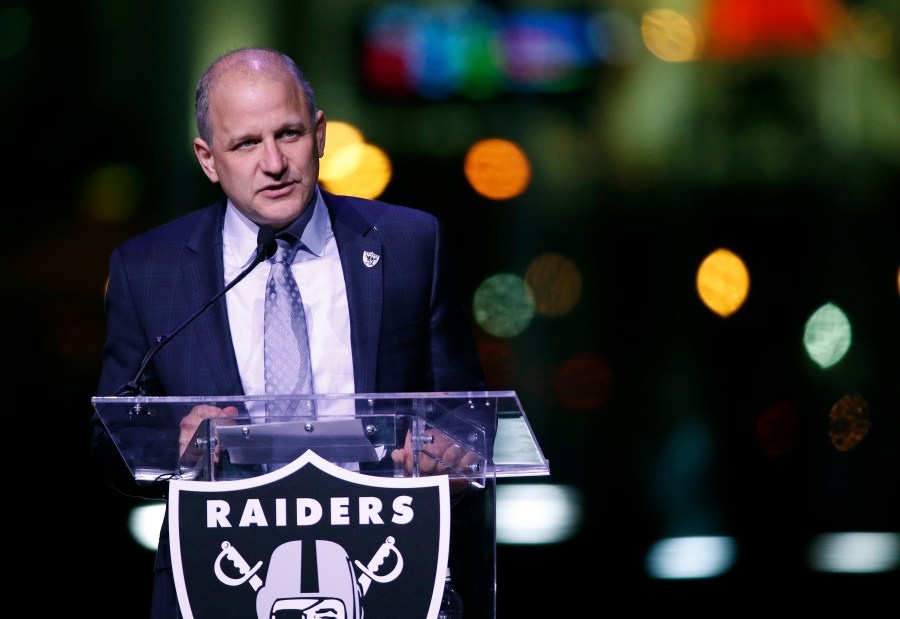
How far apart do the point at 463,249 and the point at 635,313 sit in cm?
71

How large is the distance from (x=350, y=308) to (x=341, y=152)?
2781 millimetres

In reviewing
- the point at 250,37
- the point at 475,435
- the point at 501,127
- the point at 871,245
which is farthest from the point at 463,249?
the point at 475,435

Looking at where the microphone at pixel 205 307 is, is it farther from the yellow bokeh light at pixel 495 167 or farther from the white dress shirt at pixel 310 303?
the yellow bokeh light at pixel 495 167

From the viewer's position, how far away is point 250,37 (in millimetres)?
4586

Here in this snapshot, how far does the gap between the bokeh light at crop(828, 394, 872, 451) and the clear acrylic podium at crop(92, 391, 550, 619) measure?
3564mm

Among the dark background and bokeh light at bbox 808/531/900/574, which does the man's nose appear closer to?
the dark background

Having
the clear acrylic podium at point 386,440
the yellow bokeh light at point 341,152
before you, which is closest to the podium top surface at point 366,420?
the clear acrylic podium at point 386,440

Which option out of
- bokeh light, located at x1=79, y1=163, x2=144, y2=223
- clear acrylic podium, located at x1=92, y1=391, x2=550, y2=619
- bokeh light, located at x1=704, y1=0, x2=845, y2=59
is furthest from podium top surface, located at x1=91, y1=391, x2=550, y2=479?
bokeh light, located at x1=704, y1=0, x2=845, y2=59

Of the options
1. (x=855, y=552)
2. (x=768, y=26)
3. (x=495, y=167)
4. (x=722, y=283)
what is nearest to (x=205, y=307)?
(x=495, y=167)

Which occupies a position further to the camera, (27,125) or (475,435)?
(27,125)

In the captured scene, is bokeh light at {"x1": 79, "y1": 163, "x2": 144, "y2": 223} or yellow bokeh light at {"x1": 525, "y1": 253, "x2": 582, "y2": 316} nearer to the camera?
bokeh light at {"x1": 79, "y1": 163, "x2": 144, "y2": 223}

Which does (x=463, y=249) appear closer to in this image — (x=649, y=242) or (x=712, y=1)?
(x=649, y=242)

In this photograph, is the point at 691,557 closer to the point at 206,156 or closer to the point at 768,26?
the point at 768,26

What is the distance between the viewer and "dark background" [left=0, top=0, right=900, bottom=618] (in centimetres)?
445
